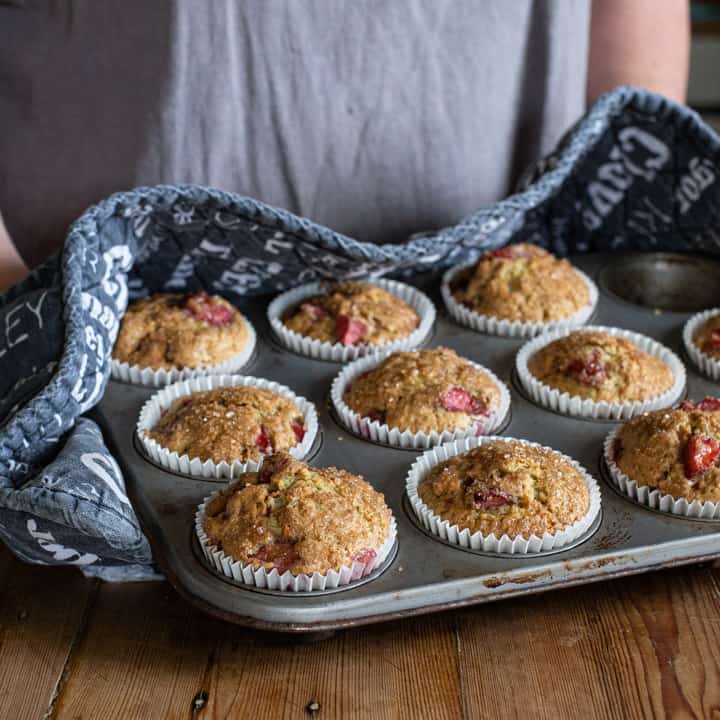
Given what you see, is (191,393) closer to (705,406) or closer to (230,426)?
(230,426)

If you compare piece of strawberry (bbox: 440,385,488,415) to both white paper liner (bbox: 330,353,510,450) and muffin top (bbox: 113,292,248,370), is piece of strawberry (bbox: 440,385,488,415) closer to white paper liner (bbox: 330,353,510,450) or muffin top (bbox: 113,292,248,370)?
white paper liner (bbox: 330,353,510,450)

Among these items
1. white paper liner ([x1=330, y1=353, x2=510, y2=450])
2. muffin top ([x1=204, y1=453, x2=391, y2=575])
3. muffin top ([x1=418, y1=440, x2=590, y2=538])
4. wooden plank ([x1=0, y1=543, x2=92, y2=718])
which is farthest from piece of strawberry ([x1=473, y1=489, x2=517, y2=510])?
wooden plank ([x1=0, y1=543, x2=92, y2=718])

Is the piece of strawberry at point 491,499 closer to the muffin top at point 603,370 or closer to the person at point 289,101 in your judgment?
the muffin top at point 603,370

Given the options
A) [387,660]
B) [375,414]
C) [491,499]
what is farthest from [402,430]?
[387,660]

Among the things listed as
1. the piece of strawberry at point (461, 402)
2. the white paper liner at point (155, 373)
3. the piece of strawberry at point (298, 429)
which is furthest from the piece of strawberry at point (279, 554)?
the white paper liner at point (155, 373)

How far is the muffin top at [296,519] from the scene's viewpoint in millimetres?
1571

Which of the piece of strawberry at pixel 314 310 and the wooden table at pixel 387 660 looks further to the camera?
the piece of strawberry at pixel 314 310

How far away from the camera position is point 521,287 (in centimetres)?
234

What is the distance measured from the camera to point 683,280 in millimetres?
2539

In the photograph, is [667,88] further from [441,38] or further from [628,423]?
[628,423]

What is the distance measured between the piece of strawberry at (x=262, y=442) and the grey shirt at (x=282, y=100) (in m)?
0.64

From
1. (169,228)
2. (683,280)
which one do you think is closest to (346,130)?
(169,228)

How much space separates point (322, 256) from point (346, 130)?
13.4 inches

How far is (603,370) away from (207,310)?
2.72ft
